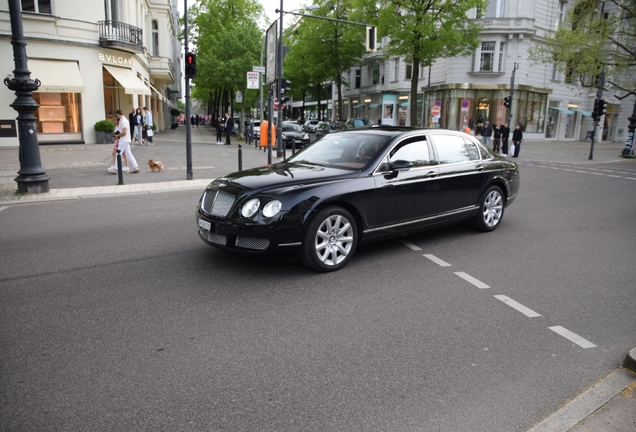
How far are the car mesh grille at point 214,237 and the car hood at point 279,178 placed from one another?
0.51m

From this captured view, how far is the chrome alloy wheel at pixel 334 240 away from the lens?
211 inches

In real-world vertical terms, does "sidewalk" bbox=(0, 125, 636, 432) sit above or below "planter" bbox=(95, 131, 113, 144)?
below

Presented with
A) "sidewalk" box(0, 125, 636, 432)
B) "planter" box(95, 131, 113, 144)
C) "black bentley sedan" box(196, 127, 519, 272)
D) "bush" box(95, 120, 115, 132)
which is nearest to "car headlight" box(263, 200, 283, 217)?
"black bentley sedan" box(196, 127, 519, 272)

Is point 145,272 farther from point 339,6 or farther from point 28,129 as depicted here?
point 339,6

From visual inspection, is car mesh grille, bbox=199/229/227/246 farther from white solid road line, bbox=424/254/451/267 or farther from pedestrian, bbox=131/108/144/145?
pedestrian, bbox=131/108/144/145

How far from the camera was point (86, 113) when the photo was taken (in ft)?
80.7

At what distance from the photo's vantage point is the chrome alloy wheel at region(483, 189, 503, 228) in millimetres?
7543

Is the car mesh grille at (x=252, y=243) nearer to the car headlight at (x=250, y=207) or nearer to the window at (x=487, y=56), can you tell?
the car headlight at (x=250, y=207)

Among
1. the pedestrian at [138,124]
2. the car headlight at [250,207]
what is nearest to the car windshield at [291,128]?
the pedestrian at [138,124]

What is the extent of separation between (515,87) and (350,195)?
4206 cm

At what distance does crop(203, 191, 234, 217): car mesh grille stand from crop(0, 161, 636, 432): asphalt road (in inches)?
26.2

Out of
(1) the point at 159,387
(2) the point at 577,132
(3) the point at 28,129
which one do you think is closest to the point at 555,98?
(2) the point at 577,132

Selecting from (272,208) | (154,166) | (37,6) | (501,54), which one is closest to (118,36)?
(37,6)

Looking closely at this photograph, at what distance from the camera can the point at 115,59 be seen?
25984 millimetres
